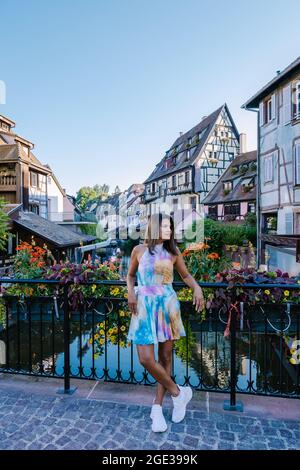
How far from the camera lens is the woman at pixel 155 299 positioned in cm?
239

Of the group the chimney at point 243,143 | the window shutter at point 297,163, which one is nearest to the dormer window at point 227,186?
the chimney at point 243,143

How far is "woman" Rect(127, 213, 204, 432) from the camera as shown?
94.1 inches

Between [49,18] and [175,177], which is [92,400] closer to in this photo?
[49,18]

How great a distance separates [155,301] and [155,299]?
0.06 feet

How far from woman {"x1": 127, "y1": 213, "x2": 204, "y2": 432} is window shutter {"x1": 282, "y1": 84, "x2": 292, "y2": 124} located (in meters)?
15.1

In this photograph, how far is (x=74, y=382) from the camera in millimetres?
3430

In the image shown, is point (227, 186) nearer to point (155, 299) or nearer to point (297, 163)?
point (297, 163)

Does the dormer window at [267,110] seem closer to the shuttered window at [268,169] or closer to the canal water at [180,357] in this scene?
the shuttered window at [268,169]

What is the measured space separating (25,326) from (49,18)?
7.07 m

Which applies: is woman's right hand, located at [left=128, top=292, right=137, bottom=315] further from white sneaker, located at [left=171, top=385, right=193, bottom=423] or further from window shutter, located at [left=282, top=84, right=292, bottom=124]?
window shutter, located at [left=282, top=84, right=292, bottom=124]

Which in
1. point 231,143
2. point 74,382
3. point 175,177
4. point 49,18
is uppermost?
point 231,143

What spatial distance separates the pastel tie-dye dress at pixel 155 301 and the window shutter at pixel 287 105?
600 inches

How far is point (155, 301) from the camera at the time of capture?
95.3 inches

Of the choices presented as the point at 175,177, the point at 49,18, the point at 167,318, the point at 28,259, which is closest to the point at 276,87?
the point at 49,18
